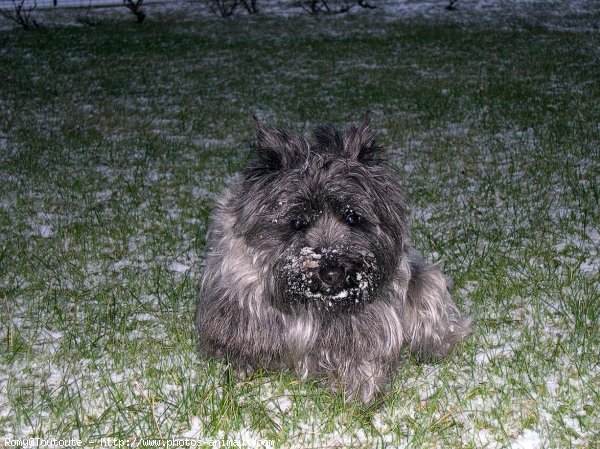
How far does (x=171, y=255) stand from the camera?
22.0ft

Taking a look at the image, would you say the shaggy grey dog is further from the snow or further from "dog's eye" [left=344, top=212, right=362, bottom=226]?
the snow

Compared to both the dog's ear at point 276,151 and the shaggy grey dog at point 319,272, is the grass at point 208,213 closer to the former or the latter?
the shaggy grey dog at point 319,272

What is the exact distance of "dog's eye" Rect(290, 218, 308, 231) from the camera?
3.84 meters

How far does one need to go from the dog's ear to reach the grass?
138 centimetres

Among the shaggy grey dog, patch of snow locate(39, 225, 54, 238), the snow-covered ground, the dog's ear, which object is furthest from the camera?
the snow-covered ground

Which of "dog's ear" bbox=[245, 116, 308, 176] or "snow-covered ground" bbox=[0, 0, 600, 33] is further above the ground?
"dog's ear" bbox=[245, 116, 308, 176]

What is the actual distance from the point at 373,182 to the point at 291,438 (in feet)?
5.21

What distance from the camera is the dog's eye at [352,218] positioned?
3.84 meters

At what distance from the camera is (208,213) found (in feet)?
25.4

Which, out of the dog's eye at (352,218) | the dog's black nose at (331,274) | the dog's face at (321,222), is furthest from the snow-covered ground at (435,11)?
the dog's black nose at (331,274)

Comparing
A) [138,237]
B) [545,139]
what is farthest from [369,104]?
[138,237]

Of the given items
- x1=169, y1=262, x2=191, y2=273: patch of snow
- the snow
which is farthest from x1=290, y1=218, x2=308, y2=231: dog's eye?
x1=169, y1=262, x2=191, y2=273: patch of snow

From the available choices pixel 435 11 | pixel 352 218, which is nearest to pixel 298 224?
pixel 352 218

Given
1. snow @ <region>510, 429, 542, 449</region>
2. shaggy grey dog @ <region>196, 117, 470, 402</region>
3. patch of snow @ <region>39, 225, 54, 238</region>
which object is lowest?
patch of snow @ <region>39, 225, 54, 238</region>
